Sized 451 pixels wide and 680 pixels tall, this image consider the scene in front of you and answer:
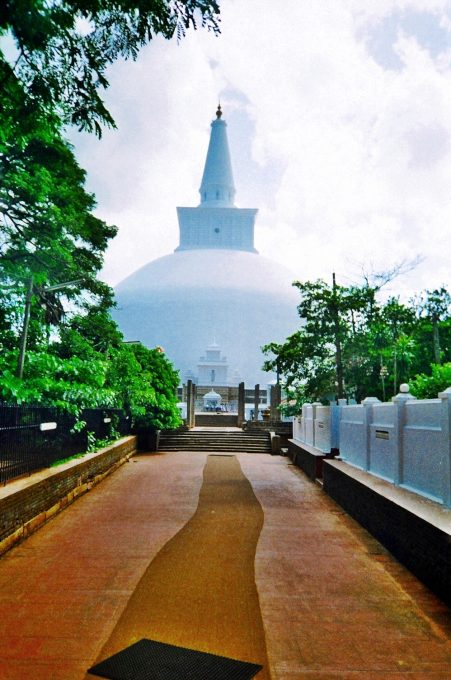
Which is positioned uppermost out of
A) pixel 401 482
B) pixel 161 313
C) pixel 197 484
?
pixel 161 313

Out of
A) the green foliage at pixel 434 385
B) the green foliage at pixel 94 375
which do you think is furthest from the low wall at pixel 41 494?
the green foliage at pixel 434 385

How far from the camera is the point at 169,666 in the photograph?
12.3 ft

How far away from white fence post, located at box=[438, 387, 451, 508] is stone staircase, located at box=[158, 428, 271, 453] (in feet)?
54.3

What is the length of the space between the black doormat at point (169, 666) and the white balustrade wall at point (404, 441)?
3.32 meters

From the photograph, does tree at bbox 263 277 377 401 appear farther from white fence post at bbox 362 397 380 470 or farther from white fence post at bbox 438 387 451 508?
white fence post at bbox 438 387 451 508

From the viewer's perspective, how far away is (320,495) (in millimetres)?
11391

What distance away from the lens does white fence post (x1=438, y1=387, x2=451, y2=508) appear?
20.0 feet

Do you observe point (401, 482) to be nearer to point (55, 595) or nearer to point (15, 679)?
point (55, 595)

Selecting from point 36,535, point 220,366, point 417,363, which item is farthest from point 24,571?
point 220,366

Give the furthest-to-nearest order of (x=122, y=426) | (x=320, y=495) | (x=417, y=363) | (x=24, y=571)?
1. (x=417, y=363)
2. (x=122, y=426)
3. (x=320, y=495)
4. (x=24, y=571)

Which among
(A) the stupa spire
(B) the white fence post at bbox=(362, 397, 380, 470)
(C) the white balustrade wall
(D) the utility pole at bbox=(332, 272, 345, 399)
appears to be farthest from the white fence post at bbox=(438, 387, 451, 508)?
(A) the stupa spire

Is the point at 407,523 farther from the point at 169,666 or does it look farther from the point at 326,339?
the point at 326,339

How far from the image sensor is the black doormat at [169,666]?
3615 millimetres

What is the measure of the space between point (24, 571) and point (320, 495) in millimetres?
6722
